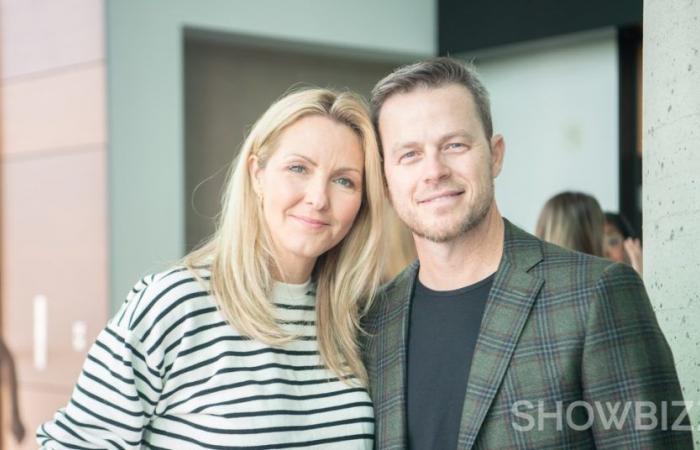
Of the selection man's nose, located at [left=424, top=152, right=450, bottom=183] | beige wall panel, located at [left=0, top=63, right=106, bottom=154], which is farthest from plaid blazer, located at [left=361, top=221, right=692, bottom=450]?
beige wall panel, located at [left=0, top=63, right=106, bottom=154]

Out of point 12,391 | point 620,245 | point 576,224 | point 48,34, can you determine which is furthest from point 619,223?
point 48,34

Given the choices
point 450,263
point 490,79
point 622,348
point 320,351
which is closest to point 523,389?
point 622,348

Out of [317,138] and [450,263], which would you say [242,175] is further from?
[450,263]

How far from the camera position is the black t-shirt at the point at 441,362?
6.45ft

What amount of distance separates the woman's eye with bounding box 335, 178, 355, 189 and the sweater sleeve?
1.91 feet

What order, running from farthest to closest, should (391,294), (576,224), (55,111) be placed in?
(55,111) → (576,224) → (391,294)

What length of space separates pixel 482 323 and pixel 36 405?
4.66 meters

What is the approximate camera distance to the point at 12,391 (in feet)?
15.6

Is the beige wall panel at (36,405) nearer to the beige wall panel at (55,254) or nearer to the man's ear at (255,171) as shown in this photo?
the beige wall panel at (55,254)

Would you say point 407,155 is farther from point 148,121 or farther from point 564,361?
point 148,121

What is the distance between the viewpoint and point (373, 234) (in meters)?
2.37

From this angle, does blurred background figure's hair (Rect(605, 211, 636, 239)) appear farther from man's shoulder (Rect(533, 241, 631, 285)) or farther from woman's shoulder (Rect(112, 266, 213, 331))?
woman's shoulder (Rect(112, 266, 213, 331))

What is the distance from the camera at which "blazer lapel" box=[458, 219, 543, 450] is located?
6.19 feet

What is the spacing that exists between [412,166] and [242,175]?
1.39 ft
